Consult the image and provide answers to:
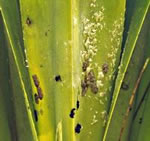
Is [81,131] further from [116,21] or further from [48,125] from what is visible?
[116,21]

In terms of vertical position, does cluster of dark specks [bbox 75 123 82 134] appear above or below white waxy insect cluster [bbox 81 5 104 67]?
below

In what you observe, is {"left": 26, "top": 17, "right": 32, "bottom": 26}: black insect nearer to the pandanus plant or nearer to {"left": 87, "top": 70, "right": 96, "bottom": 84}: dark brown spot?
the pandanus plant

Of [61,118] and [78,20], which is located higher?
[78,20]

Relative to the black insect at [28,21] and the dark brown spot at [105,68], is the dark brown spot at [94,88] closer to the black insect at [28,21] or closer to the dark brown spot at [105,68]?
the dark brown spot at [105,68]

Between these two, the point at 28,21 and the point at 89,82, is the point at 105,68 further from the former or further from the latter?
the point at 28,21

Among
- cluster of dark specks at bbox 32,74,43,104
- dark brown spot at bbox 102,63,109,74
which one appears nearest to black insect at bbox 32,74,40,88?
cluster of dark specks at bbox 32,74,43,104

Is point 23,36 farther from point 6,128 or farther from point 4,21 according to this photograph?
point 6,128

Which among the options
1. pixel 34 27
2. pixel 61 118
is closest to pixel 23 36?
pixel 34 27

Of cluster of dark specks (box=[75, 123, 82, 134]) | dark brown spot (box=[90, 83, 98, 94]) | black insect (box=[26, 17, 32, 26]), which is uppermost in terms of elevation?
black insect (box=[26, 17, 32, 26])
